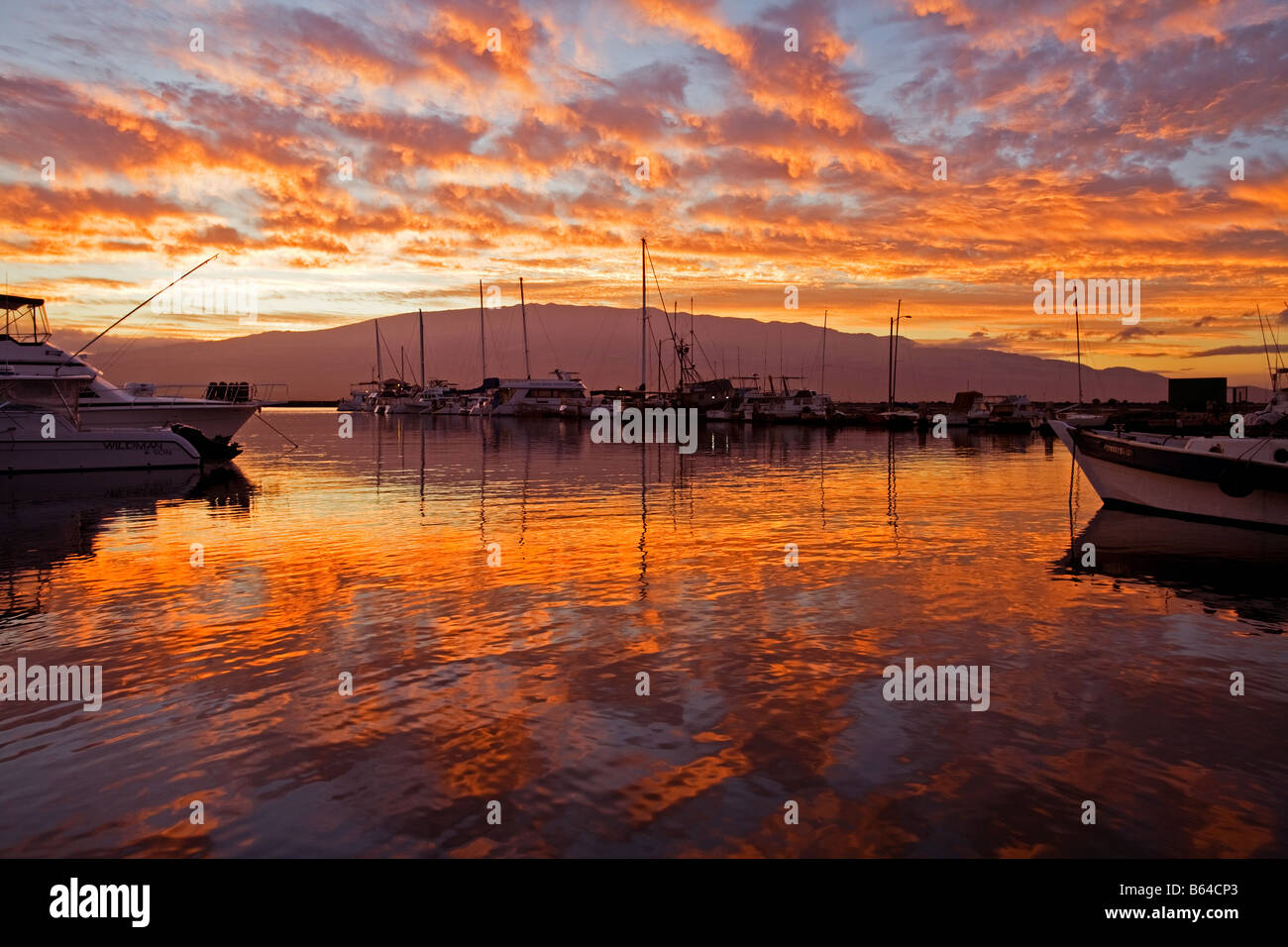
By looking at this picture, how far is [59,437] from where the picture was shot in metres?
36.2

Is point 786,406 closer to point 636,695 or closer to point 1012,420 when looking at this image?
point 1012,420

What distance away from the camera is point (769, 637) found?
11703 millimetres

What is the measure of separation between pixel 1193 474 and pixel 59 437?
39.9 metres

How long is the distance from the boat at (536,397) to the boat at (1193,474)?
113889 millimetres

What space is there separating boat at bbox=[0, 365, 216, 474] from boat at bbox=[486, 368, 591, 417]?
3956 inches

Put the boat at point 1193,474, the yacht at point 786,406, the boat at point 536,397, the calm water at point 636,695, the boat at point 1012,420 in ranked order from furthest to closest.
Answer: the boat at point 536,397 → the yacht at point 786,406 → the boat at point 1012,420 → the boat at point 1193,474 → the calm water at point 636,695

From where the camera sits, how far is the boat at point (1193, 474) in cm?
2202

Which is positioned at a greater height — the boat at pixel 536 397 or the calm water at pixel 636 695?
the boat at pixel 536 397

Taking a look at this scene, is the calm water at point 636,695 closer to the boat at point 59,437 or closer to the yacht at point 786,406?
the boat at point 59,437

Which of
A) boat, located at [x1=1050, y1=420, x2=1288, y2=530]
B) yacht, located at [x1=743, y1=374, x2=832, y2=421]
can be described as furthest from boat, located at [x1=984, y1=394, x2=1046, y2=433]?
boat, located at [x1=1050, y1=420, x2=1288, y2=530]

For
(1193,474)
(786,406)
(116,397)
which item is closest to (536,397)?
(786,406)

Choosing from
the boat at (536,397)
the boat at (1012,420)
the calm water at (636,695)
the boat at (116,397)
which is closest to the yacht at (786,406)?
the boat at (1012,420)
